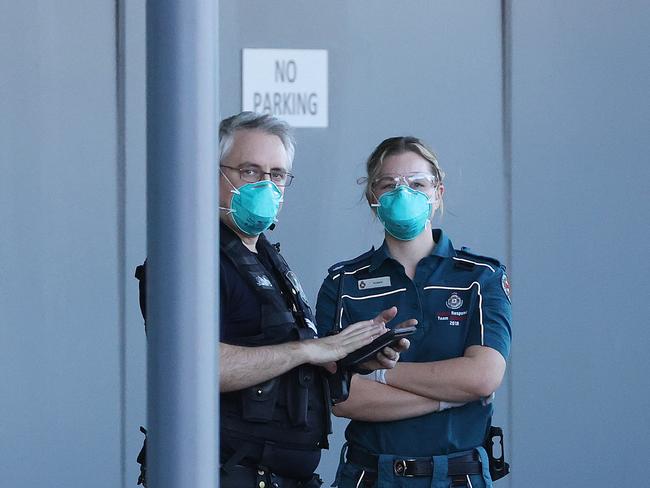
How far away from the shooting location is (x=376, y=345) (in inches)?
114

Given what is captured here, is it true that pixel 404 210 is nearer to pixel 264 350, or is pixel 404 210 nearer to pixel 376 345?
pixel 376 345

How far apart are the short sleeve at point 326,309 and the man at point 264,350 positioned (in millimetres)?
187

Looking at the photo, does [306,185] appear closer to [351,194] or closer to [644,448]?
[351,194]

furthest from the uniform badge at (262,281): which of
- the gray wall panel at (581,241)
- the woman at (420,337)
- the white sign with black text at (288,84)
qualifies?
the gray wall panel at (581,241)

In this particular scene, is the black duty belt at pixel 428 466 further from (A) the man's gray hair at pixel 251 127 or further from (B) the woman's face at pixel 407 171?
(A) the man's gray hair at pixel 251 127

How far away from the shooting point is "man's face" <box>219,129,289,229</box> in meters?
3.14

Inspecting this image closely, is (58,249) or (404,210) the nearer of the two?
(404,210)

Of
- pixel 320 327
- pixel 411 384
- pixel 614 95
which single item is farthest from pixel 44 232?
pixel 614 95

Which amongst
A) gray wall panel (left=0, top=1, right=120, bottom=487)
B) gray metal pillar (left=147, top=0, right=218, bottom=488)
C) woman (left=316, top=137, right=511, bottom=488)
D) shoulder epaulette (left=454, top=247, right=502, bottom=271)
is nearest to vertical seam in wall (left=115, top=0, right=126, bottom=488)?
gray wall panel (left=0, top=1, right=120, bottom=487)

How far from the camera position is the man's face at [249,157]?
123 inches

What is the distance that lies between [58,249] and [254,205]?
195 centimetres

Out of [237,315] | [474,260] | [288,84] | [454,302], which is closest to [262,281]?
[237,315]

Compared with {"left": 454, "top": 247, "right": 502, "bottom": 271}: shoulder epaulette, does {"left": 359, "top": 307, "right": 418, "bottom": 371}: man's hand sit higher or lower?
lower

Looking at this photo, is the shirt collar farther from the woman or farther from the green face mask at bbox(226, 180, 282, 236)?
the green face mask at bbox(226, 180, 282, 236)
